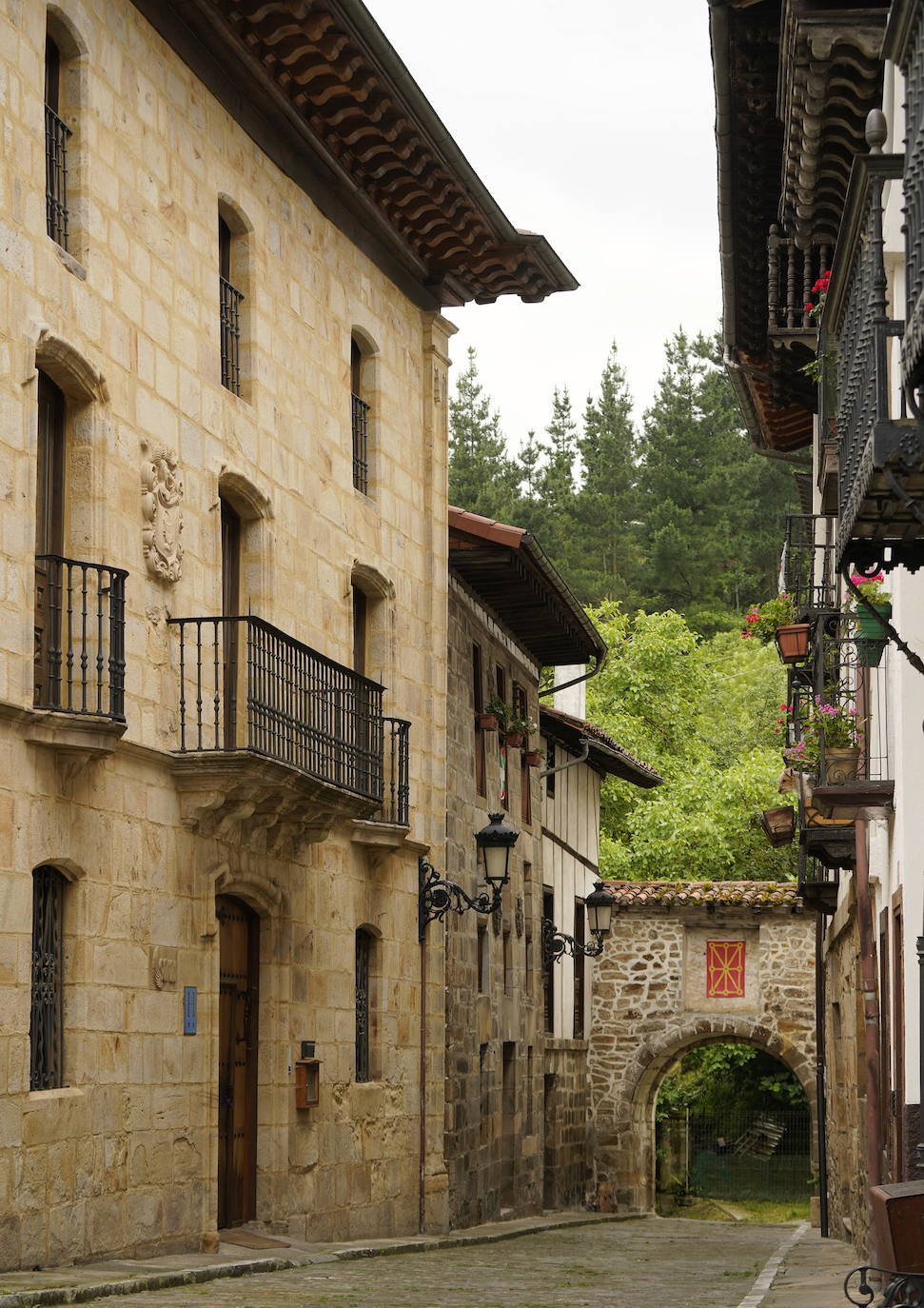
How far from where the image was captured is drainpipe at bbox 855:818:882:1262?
15712 millimetres

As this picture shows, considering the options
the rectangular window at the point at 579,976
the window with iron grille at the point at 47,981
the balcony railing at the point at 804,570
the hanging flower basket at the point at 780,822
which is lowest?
the rectangular window at the point at 579,976

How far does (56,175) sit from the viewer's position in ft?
46.1

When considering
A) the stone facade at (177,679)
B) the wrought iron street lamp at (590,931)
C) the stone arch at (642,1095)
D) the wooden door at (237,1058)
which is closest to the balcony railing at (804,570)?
the stone facade at (177,679)

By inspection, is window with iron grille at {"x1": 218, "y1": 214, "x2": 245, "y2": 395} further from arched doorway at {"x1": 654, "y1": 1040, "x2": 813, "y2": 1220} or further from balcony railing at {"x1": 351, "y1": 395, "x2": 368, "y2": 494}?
arched doorway at {"x1": 654, "y1": 1040, "x2": 813, "y2": 1220}

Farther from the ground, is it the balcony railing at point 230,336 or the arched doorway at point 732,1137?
the balcony railing at point 230,336

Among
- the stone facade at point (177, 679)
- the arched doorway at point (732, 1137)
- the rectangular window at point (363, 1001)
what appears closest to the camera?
the stone facade at point (177, 679)

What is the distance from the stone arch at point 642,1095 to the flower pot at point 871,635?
19.4 meters

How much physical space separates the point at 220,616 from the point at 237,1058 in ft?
12.6

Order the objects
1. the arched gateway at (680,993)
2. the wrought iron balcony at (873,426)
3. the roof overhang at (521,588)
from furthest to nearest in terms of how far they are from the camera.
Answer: the arched gateway at (680,993)
the roof overhang at (521,588)
the wrought iron balcony at (873,426)

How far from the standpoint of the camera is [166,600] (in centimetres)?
1521

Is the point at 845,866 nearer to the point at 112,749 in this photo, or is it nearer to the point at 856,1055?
the point at 856,1055

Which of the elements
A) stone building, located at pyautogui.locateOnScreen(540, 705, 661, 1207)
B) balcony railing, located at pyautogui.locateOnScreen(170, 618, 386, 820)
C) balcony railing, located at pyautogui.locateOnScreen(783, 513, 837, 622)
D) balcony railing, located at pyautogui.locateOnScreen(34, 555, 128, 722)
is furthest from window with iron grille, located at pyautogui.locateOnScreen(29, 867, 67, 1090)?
stone building, located at pyautogui.locateOnScreen(540, 705, 661, 1207)

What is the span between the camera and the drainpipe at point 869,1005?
15.7 m

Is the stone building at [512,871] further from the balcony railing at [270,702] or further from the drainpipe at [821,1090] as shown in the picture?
the balcony railing at [270,702]
